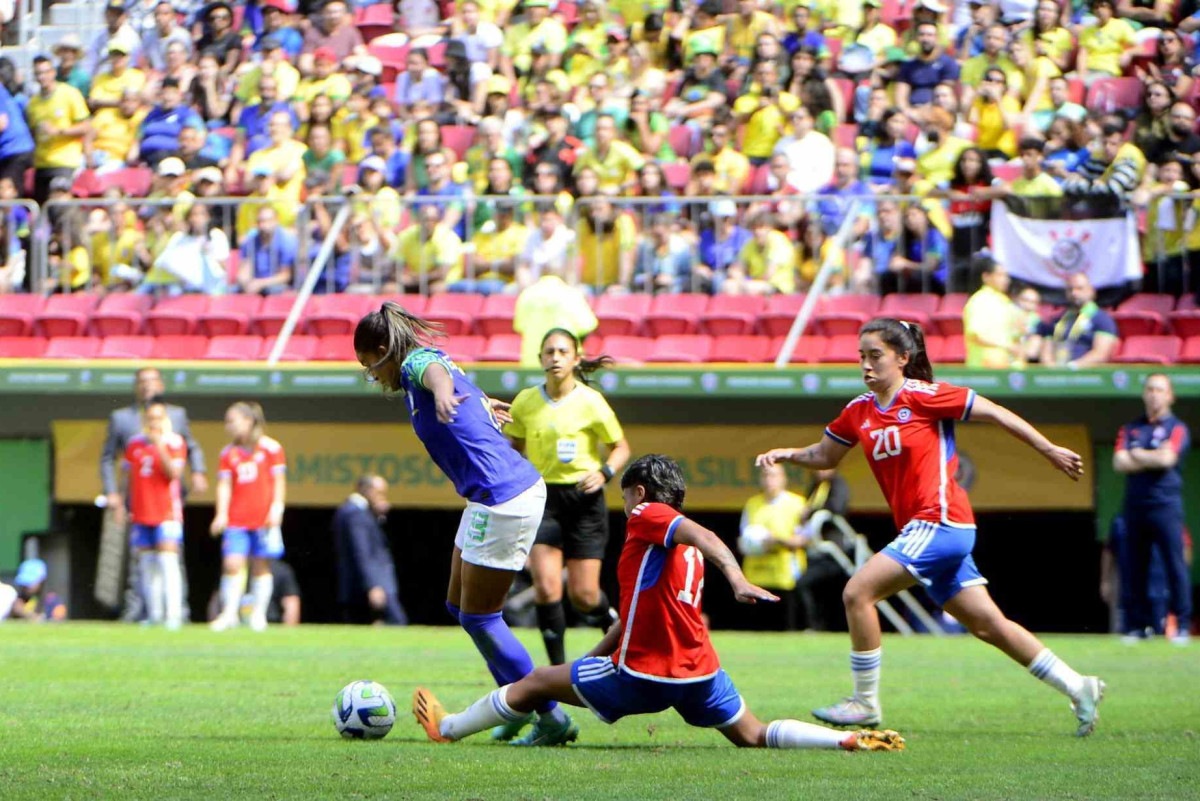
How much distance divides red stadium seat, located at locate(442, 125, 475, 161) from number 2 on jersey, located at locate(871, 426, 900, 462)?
1189cm

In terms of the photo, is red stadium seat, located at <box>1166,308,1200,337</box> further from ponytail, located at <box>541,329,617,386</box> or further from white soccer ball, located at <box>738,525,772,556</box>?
ponytail, located at <box>541,329,617,386</box>

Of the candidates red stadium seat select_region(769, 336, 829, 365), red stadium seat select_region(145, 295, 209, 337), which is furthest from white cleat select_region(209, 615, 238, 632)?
red stadium seat select_region(769, 336, 829, 365)

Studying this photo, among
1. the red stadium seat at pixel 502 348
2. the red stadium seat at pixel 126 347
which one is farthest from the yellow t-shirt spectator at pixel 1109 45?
the red stadium seat at pixel 126 347

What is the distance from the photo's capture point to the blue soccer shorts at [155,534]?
50.2 ft

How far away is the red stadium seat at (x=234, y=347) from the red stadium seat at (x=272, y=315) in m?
0.11

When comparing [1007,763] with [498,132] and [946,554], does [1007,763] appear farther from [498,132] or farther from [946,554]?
[498,132]

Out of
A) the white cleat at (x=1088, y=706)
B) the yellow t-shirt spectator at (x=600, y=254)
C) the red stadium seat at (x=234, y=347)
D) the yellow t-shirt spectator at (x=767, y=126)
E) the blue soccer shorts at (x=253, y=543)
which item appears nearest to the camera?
the white cleat at (x=1088, y=706)

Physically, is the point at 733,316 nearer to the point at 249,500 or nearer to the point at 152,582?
the point at 249,500

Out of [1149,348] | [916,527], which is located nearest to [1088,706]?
[916,527]

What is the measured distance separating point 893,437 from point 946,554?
21.2 inches

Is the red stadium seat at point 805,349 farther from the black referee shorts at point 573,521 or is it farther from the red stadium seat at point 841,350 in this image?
the black referee shorts at point 573,521

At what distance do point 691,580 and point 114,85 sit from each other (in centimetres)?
1616

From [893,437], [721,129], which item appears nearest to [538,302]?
[721,129]

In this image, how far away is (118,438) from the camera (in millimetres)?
15586
